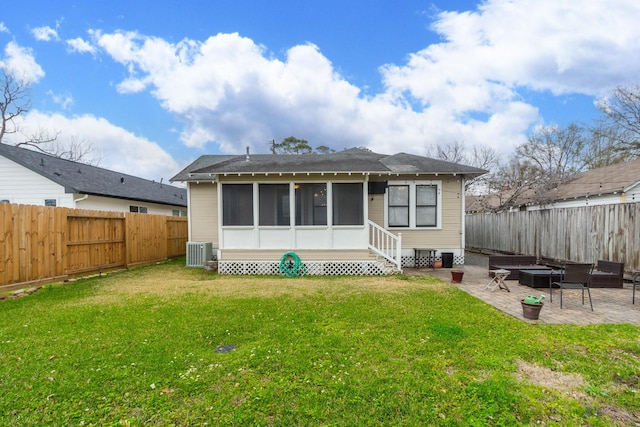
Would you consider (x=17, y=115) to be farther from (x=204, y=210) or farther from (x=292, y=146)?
(x=204, y=210)

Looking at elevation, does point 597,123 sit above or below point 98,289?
above

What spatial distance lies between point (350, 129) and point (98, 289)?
18.6m

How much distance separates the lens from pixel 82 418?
8.16 feet

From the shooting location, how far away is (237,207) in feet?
31.0

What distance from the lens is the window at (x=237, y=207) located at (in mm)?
9438

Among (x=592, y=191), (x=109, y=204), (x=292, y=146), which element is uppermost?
(x=292, y=146)

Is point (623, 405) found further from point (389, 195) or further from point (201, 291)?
point (389, 195)

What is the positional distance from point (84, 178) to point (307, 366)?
1653cm

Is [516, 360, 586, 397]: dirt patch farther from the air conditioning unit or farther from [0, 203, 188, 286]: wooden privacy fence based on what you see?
the air conditioning unit

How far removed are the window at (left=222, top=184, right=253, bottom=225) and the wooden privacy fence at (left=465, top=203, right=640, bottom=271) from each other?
33.9ft

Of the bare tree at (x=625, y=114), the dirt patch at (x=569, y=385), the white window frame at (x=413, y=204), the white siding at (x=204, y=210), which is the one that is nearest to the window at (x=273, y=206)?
the white siding at (x=204, y=210)

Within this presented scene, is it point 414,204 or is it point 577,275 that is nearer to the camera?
point 577,275

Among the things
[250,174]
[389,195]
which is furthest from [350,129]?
[250,174]

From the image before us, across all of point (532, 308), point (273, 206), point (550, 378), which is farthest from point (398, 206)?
Result: point (550, 378)
